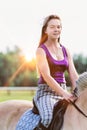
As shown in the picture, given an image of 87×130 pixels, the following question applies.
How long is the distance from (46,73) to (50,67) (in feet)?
0.58

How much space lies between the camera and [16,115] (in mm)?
8227

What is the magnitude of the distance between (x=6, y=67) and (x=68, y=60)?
79257 mm

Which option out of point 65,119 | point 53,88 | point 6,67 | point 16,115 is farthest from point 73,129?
point 6,67

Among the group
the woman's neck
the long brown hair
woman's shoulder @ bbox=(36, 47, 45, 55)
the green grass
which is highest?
the long brown hair

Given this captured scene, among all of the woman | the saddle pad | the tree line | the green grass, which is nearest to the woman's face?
the woman

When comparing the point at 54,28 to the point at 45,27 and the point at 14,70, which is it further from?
the point at 14,70

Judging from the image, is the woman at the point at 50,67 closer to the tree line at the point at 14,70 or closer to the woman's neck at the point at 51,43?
the woman's neck at the point at 51,43

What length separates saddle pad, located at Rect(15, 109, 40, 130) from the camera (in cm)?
750

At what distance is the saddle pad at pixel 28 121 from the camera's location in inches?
295

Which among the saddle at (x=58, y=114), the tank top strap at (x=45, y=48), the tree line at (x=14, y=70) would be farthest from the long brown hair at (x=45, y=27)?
the tree line at (x=14, y=70)

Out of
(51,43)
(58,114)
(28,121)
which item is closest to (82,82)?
(58,114)

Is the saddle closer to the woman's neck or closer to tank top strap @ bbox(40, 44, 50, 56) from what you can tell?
tank top strap @ bbox(40, 44, 50, 56)

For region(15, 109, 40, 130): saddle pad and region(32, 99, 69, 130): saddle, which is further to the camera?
region(15, 109, 40, 130): saddle pad

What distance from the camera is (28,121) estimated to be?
7.66m
